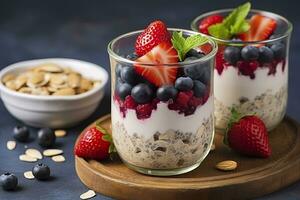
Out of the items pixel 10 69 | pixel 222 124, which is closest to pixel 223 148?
pixel 222 124

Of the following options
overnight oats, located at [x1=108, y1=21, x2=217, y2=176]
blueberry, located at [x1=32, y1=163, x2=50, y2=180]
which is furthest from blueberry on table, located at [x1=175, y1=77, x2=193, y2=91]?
blueberry, located at [x1=32, y1=163, x2=50, y2=180]

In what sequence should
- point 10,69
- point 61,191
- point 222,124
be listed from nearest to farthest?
1. point 61,191
2. point 222,124
3. point 10,69

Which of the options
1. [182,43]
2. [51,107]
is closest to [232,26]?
[182,43]

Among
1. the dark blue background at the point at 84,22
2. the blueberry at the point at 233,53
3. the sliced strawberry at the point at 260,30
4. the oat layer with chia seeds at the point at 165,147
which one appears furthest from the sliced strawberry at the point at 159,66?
the dark blue background at the point at 84,22

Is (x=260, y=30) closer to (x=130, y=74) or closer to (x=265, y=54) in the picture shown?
(x=265, y=54)

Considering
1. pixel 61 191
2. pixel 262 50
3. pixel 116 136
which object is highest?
pixel 262 50

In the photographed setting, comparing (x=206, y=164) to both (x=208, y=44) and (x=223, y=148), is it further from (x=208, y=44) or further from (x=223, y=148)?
(x=208, y=44)

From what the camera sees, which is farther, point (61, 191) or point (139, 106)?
point (61, 191)
